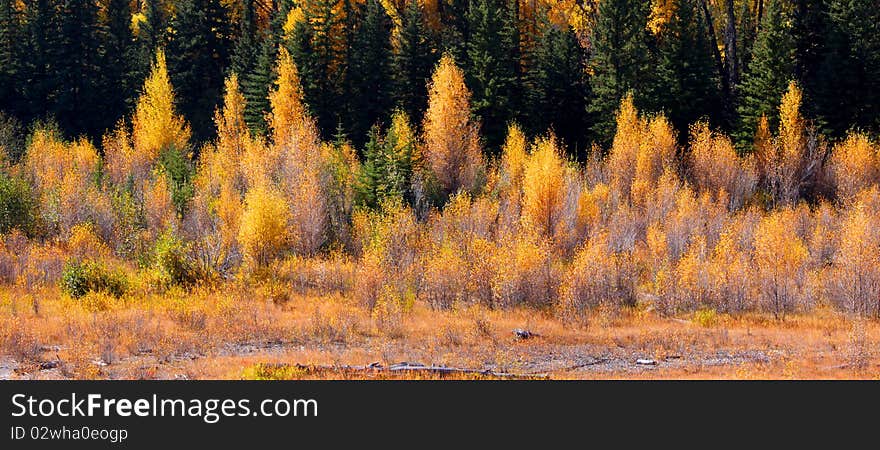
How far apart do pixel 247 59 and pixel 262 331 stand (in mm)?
35878

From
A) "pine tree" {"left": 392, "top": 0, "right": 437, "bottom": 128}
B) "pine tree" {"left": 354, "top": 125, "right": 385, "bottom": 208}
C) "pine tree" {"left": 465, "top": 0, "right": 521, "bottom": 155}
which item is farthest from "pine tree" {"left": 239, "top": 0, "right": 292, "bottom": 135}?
"pine tree" {"left": 354, "top": 125, "right": 385, "bottom": 208}

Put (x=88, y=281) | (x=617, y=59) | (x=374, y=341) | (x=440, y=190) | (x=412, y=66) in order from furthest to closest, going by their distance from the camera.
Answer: (x=412, y=66) < (x=617, y=59) < (x=440, y=190) < (x=88, y=281) < (x=374, y=341)

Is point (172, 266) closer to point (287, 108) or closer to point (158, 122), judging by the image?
point (287, 108)

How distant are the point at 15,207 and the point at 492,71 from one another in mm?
27432

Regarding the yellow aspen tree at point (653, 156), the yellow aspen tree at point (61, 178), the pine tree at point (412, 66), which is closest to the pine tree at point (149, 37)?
the yellow aspen tree at point (61, 178)

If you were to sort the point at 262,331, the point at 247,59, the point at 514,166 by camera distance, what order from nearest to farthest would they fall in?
the point at 262,331, the point at 514,166, the point at 247,59

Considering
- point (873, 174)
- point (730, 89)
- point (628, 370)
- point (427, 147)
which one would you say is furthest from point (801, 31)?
point (628, 370)

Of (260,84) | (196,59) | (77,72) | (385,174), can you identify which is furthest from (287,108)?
(77,72)

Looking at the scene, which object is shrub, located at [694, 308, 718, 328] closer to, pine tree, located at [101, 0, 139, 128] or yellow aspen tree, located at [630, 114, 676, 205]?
yellow aspen tree, located at [630, 114, 676, 205]

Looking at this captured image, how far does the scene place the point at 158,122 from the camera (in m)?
49.0

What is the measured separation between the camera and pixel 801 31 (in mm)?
48562

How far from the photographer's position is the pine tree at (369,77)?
5175 cm

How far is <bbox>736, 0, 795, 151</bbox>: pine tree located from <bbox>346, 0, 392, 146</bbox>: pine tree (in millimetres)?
21377

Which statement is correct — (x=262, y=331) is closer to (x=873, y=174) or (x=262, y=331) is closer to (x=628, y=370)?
(x=628, y=370)
